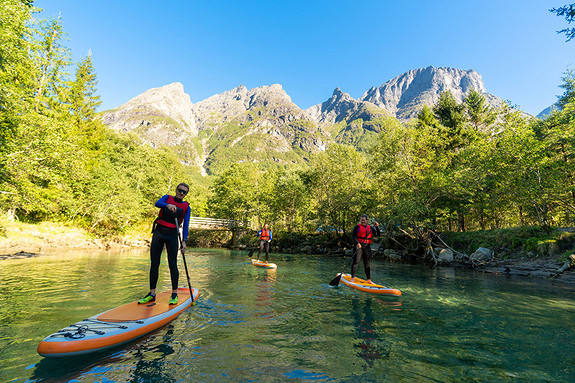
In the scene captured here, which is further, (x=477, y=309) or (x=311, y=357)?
(x=477, y=309)

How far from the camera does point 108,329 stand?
167 inches

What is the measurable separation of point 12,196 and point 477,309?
26.6m

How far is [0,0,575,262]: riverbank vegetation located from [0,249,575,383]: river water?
456 inches

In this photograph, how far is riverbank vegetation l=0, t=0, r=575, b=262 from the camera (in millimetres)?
16328

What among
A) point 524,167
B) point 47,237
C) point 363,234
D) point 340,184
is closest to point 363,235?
point 363,234

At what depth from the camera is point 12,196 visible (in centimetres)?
1700

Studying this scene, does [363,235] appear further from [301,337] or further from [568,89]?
[568,89]

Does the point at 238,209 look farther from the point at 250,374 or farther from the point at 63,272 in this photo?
the point at 250,374

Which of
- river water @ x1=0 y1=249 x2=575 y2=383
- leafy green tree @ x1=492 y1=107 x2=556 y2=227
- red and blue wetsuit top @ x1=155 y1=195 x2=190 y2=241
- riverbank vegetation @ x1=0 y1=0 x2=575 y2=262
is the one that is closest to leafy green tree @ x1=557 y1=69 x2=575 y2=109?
riverbank vegetation @ x1=0 y1=0 x2=575 y2=262

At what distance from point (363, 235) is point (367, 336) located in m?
5.77

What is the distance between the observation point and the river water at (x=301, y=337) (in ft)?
11.7

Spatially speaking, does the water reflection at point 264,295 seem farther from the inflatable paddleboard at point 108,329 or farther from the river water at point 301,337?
the inflatable paddleboard at point 108,329

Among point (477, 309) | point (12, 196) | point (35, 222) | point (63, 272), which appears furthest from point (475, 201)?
point (35, 222)

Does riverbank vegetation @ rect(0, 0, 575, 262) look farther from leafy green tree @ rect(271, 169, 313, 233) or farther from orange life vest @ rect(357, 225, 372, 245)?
orange life vest @ rect(357, 225, 372, 245)
